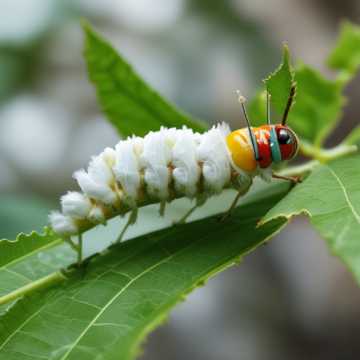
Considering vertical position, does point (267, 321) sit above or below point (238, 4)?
below

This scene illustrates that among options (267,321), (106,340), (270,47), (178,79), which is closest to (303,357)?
(267,321)

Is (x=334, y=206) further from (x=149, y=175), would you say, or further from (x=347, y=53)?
(x=347, y=53)

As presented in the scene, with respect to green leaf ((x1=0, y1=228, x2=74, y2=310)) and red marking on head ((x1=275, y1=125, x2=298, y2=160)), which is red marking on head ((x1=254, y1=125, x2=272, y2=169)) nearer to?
red marking on head ((x1=275, y1=125, x2=298, y2=160))

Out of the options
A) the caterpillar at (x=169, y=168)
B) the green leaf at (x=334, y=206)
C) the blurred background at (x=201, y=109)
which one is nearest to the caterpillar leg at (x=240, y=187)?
the caterpillar at (x=169, y=168)

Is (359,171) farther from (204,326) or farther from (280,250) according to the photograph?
(280,250)

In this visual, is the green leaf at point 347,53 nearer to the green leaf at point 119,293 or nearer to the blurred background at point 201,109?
the green leaf at point 119,293

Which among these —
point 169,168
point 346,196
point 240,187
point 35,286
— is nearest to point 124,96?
point 169,168

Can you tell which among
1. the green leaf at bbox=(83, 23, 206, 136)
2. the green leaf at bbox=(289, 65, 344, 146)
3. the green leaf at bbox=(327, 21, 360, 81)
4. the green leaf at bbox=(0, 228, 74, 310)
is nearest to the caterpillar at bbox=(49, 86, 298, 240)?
the green leaf at bbox=(0, 228, 74, 310)
